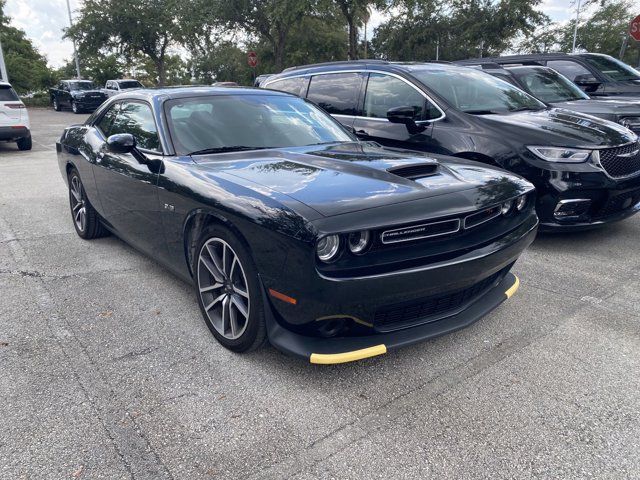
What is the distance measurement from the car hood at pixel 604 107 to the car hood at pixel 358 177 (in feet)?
14.6

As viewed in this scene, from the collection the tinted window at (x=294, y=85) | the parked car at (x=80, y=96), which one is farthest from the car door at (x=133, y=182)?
the parked car at (x=80, y=96)

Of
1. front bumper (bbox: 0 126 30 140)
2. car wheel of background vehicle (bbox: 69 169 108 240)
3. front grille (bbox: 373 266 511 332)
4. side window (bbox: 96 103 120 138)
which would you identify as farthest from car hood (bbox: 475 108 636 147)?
front bumper (bbox: 0 126 30 140)

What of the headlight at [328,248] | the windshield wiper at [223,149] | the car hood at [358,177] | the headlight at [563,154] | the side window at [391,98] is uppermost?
the side window at [391,98]

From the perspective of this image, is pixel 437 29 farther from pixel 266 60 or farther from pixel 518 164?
pixel 518 164

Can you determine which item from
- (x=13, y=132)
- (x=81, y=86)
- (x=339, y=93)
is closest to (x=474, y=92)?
(x=339, y=93)

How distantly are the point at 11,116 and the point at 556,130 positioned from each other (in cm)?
1150

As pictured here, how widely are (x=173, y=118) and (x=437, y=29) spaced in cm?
3047

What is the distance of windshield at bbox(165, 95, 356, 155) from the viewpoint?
345cm

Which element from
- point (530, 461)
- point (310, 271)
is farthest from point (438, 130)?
point (530, 461)

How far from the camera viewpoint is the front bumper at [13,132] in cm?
1135

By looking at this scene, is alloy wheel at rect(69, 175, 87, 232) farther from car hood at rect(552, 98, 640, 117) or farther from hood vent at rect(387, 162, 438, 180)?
car hood at rect(552, 98, 640, 117)

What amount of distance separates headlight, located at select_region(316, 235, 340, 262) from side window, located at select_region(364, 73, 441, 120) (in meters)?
3.08

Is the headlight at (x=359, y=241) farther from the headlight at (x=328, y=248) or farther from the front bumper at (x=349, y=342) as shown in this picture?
the front bumper at (x=349, y=342)

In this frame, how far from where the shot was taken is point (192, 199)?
2906 millimetres
